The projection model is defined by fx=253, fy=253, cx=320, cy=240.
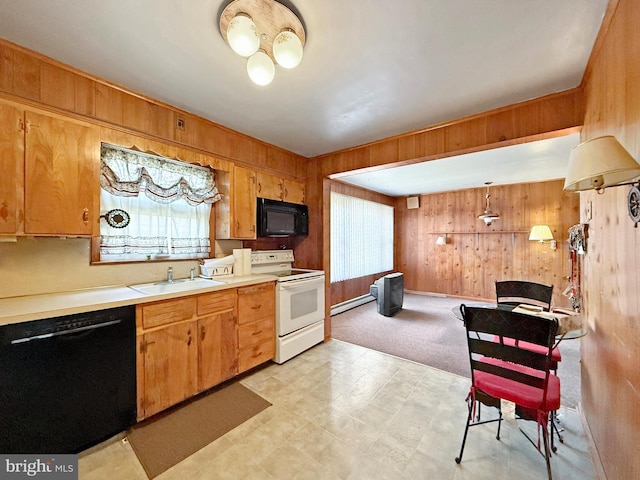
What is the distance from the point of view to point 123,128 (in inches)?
78.3

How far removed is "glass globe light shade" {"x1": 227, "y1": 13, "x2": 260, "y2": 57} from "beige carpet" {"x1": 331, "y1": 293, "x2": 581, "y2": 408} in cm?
322

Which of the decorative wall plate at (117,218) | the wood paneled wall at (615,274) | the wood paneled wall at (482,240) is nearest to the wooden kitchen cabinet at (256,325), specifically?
the decorative wall plate at (117,218)

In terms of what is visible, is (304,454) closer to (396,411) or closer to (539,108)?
(396,411)

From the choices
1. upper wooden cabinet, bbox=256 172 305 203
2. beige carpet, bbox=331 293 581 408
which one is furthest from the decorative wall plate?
beige carpet, bbox=331 293 581 408

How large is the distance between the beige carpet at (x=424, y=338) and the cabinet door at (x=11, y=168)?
330cm

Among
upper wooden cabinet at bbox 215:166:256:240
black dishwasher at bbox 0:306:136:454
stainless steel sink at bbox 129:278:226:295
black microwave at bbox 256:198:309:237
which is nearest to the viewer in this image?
black dishwasher at bbox 0:306:136:454

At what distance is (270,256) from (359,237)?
2.71 meters

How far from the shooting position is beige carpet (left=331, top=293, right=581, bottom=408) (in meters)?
2.72

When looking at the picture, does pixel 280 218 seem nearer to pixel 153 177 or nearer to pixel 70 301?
pixel 153 177

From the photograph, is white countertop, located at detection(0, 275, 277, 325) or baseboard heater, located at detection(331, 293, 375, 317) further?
baseboard heater, located at detection(331, 293, 375, 317)

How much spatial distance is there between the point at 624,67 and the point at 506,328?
1.36m

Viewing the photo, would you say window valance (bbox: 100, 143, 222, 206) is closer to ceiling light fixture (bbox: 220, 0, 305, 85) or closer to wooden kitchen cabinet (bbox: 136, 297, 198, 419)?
wooden kitchen cabinet (bbox: 136, 297, 198, 419)

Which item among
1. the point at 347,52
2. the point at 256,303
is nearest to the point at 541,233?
A: the point at 347,52

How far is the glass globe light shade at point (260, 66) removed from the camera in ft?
4.70
